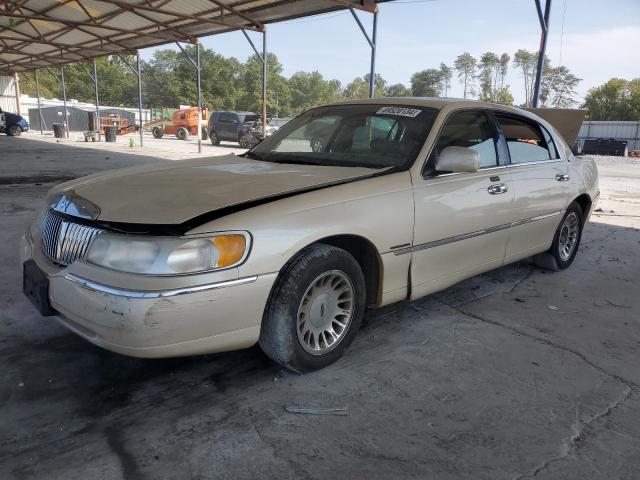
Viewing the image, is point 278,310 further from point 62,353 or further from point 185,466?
point 62,353

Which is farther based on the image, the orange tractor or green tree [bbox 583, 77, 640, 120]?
green tree [bbox 583, 77, 640, 120]

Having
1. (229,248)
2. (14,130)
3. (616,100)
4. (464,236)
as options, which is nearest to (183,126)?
(14,130)

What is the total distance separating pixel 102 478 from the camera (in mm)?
1951

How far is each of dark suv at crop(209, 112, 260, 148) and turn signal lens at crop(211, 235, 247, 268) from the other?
26.3 m

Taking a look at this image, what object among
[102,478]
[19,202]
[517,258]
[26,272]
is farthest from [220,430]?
[19,202]

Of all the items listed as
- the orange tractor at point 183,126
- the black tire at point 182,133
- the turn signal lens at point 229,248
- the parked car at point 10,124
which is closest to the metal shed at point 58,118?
the orange tractor at point 183,126

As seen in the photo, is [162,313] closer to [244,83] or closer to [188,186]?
[188,186]

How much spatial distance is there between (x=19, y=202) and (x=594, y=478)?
8105 mm

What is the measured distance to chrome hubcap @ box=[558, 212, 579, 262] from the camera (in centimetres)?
494

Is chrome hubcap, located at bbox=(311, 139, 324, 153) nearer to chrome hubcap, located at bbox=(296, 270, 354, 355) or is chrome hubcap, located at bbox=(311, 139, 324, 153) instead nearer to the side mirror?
the side mirror

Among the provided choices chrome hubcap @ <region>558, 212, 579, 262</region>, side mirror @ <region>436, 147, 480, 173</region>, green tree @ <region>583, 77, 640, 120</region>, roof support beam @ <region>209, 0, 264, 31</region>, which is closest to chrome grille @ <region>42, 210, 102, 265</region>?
side mirror @ <region>436, 147, 480, 173</region>

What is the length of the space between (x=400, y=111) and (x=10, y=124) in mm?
32230

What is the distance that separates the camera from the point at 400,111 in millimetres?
3619

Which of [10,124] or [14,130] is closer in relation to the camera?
[10,124]
